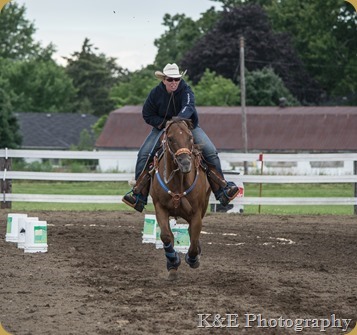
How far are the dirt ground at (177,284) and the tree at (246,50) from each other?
2365 inches

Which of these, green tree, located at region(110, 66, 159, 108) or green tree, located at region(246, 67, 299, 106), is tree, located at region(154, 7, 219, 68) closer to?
green tree, located at region(110, 66, 159, 108)

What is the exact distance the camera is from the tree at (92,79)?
343 ft

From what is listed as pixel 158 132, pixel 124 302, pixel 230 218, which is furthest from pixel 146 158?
pixel 230 218

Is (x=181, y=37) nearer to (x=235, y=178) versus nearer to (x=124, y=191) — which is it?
(x=124, y=191)

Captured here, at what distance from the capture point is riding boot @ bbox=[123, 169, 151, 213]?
498 inches

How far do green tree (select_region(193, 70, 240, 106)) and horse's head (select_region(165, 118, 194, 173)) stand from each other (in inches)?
2420

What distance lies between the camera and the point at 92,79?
346 ft

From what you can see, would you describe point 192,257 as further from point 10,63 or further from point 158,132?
point 10,63

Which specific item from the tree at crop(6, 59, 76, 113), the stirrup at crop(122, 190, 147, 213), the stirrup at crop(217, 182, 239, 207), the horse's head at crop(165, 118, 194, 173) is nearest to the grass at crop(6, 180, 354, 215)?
the stirrup at crop(122, 190, 147, 213)

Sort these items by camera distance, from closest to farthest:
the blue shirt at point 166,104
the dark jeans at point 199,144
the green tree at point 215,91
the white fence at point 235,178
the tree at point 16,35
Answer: the blue shirt at point 166,104 < the dark jeans at point 199,144 < the white fence at point 235,178 < the green tree at point 215,91 < the tree at point 16,35

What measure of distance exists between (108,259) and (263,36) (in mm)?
65482

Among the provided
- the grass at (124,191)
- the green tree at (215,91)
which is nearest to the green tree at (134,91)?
the green tree at (215,91)

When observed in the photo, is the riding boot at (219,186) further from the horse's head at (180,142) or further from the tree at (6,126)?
the tree at (6,126)

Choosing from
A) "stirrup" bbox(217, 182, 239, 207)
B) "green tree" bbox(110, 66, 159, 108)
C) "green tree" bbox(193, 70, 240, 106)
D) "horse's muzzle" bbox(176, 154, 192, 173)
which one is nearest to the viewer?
"horse's muzzle" bbox(176, 154, 192, 173)
